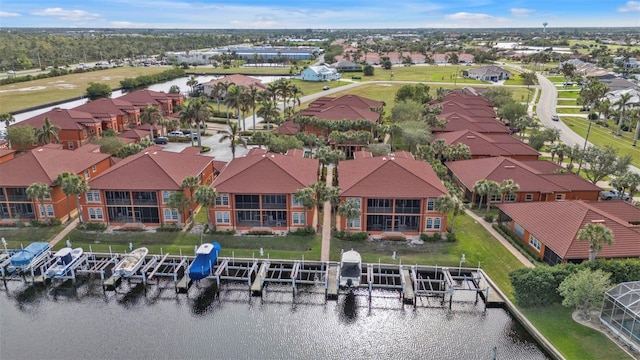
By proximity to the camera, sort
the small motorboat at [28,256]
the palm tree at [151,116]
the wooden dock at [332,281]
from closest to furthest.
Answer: the wooden dock at [332,281] < the small motorboat at [28,256] < the palm tree at [151,116]

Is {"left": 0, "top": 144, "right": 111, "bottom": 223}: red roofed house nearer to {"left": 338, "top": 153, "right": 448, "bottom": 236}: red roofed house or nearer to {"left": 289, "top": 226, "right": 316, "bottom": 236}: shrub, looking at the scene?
{"left": 289, "top": 226, "right": 316, "bottom": 236}: shrub

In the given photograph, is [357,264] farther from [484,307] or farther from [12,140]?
[12,140]

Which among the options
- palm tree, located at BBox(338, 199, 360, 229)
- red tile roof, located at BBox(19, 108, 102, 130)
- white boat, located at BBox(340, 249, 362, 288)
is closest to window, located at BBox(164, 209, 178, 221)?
palm tree, located at BBox(338, 199, 360, 229)

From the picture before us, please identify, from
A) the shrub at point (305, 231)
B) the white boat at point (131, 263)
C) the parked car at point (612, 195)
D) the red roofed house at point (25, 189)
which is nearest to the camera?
the white boat at point (131, 263)

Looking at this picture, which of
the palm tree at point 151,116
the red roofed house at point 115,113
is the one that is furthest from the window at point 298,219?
the red roofed house at point 115,113

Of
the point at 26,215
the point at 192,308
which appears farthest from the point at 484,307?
the point at 26,215

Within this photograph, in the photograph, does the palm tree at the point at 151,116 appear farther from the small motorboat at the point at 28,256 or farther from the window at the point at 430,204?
the window at the point at 430,204
